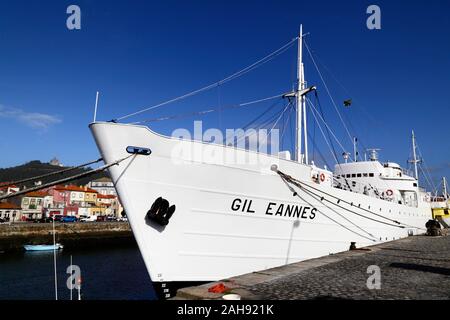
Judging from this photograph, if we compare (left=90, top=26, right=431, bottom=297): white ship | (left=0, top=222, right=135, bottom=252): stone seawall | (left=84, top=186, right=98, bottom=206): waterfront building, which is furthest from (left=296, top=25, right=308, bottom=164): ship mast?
(left=84, top=186, right=98, bottom=206): waterfront building

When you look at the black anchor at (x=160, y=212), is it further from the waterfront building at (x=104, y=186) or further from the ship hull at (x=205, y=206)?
the waterfront building at (x=104, y=186)

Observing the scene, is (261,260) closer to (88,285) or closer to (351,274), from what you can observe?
(351,274)

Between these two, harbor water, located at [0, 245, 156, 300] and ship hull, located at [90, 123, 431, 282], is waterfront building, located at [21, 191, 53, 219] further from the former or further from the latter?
ship hull, located at [90, 123, 431, 282]

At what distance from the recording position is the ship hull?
25.2ft

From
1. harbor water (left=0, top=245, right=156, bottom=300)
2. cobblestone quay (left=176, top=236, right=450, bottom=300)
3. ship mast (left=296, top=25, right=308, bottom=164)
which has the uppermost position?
ship mast (left=296, top=25, right=308, bottom=164)

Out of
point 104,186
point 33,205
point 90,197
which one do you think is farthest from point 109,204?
point 104,186

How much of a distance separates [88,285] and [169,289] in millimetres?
15357

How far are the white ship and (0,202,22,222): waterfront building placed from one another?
52.3 metres

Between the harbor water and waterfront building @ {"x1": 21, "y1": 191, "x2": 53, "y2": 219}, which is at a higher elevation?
waterfront building @ {"x1": 21, "y1": 191, "x2": 53, "y2": 219}

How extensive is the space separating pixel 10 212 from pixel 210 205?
55192 mm

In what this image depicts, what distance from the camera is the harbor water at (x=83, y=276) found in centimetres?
1827

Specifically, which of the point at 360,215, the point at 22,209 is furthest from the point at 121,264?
the point at 22,209

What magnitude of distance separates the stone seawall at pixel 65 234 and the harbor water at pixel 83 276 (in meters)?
4.06

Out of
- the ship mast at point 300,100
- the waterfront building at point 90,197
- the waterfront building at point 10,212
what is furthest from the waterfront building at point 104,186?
the ship mast at point 300,100
